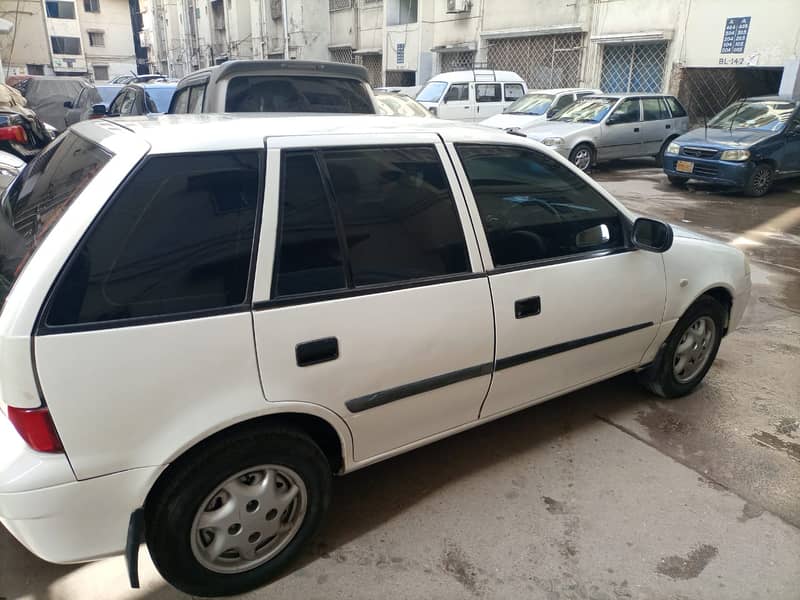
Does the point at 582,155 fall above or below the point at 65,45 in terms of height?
below

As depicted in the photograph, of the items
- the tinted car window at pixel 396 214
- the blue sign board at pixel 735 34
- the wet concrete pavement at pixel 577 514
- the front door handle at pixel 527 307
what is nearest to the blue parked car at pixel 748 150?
the blue sign board at pixel 735 34

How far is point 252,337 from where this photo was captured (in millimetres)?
1908

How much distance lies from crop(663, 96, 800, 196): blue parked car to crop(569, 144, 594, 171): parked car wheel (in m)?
1.58

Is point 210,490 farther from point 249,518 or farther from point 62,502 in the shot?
point 62,502

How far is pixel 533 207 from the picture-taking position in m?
2.77

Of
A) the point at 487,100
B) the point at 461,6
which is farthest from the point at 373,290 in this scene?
the point at 461,6

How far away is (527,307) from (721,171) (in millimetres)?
8955

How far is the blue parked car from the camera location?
9.73 metres

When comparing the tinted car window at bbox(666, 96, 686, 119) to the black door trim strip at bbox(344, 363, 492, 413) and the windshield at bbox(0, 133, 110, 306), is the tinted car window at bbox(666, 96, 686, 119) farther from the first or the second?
the windshield at bbox(0, 133, 110, 306)

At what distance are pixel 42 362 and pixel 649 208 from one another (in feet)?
30.1

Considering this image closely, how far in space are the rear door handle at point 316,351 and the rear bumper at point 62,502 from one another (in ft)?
1.82

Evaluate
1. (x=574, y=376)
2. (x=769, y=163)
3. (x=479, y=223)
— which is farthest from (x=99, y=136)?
(x=769, y=163)

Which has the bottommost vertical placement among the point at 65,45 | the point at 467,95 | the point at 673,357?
the point at 673,357

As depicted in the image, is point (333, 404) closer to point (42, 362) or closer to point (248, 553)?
point (248, 553)
